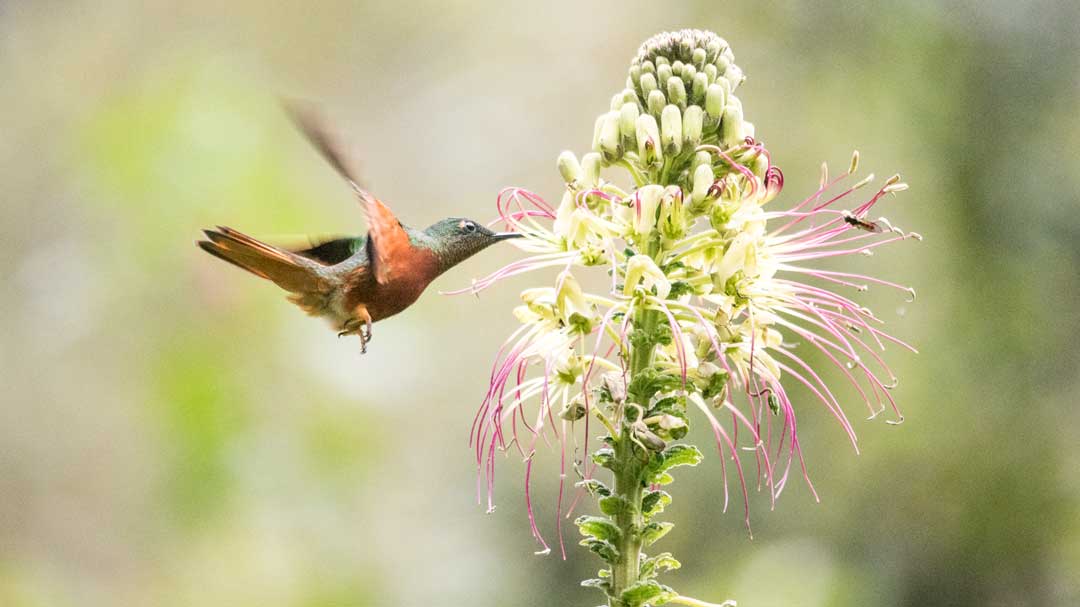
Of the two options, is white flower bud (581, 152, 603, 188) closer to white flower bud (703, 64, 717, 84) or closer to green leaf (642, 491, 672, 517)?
white flower bud (703, 64, 717, 84)

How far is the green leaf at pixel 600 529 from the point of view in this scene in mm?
2357

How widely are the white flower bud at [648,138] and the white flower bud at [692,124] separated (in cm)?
7

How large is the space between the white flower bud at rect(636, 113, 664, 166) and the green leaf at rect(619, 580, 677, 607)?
106 cm

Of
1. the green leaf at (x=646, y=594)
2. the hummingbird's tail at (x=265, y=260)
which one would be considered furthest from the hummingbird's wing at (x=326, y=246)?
the green leaf at (x=646, y=594)

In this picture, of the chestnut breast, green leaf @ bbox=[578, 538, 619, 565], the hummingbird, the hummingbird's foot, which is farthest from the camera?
the hummingbird's foot

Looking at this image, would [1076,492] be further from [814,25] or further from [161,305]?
[161,305]

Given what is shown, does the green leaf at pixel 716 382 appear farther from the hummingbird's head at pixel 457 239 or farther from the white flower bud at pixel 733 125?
the hummingbird's head at pixel 457 239

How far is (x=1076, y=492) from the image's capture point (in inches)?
226

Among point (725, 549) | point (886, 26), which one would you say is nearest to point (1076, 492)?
point (725, 549)

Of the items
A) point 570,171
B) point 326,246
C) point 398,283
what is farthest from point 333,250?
point 570,171

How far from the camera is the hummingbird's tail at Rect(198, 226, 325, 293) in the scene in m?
3.06

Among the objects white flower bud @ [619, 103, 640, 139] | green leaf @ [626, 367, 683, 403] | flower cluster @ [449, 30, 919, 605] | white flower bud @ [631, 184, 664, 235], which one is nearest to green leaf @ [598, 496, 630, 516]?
flower cluster @ [449, 30, 919, 605]

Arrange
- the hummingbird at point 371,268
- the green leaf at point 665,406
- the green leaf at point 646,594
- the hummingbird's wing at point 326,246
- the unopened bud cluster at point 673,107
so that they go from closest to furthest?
the green leaf at point 646,594 → the green leaf at point 665,406 → the unopened bud cluster at point 673,107 → the hummingbird at point 371,268 → the hummingbird's wing at point 326,246

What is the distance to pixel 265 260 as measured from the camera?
3.28 meters
